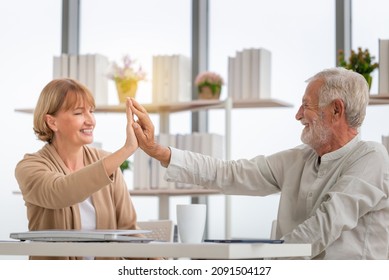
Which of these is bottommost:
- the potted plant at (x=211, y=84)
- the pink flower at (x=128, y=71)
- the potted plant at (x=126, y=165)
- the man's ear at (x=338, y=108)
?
the potted plant at (x=126, y=165)

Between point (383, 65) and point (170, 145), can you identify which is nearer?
point (383, 65)

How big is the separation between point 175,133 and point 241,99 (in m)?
0.73

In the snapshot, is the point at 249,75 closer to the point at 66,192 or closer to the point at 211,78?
the point at 211,78

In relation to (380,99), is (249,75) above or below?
above

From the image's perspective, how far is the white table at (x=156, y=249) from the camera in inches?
60.4

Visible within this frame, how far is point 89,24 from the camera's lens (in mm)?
5398

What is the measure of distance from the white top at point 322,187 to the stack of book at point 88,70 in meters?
2.27

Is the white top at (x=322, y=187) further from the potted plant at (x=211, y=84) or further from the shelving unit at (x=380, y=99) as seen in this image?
the potted plant at (x=211, y=84)

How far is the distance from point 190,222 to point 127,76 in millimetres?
2854

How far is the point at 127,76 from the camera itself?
4.68 meters

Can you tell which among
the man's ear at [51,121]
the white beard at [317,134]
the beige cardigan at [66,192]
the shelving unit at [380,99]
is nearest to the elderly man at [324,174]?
the white beard at [317,134]

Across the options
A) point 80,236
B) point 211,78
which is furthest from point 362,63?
point 80,236

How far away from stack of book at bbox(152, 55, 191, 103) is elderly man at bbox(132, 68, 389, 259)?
6.58 ft

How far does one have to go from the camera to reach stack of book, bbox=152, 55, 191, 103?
4633mm
